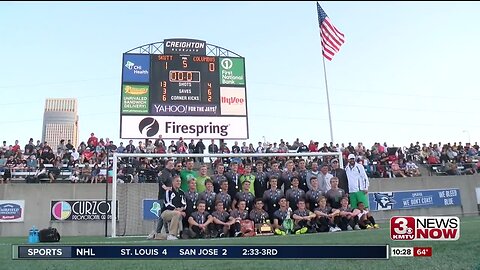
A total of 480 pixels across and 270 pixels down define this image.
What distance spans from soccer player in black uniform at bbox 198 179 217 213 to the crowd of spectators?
422 centimetres

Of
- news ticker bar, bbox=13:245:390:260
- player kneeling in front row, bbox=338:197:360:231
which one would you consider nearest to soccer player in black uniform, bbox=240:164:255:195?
player kneeling in front row, bbox=338:197:360:231

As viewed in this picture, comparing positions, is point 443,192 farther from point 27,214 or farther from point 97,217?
point 27,214

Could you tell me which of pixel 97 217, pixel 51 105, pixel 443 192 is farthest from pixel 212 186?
pixel 51 105

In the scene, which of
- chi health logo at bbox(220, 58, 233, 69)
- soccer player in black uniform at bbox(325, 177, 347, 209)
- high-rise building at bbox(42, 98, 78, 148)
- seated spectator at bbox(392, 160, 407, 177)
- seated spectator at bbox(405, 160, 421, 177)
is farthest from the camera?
high-rise building at bbox(42, 98, 78, 148)

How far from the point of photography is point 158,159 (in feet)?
57.5

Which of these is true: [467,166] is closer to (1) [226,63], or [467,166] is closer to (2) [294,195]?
(1) [226,63]

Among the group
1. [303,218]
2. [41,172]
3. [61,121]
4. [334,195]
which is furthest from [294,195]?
[61,121]

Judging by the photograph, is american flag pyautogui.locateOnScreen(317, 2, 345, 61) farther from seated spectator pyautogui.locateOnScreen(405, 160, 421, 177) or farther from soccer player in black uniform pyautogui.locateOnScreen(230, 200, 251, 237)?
soccer player in black uniform pyautogui.locateOnScreen(230, 200, 251, 237)

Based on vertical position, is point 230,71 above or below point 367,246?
above

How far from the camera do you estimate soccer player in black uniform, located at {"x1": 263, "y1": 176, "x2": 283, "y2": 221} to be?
454 inches

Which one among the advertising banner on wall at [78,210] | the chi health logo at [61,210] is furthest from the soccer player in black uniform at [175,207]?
the chi health logo at [61,210]

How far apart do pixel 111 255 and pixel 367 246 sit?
126 inches

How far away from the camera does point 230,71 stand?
21.4m

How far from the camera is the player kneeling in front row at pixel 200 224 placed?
34.9ft
